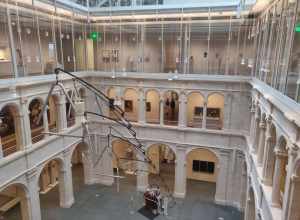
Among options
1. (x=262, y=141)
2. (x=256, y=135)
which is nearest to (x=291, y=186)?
(x=262, y=141)

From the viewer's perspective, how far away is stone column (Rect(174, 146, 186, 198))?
15.9m

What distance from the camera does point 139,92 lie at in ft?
52.2

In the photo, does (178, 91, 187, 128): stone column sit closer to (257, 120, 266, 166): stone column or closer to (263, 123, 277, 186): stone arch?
(257, 120, 266, 166): stone column

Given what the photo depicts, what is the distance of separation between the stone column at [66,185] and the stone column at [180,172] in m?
6.65

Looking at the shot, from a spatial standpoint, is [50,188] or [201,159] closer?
[50,188]

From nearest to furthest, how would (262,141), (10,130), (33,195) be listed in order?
(262,141)
(33,195)
(10,130)

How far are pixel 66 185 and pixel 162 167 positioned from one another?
8117 millimetres

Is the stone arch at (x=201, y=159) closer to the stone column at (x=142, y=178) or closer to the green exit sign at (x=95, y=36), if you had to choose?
the stone column at (x=142, y=178)

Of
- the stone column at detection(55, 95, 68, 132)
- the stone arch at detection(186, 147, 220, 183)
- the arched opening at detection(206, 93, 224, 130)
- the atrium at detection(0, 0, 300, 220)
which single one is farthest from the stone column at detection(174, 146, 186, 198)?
the stone column at detection(55, 95, 68, 132)

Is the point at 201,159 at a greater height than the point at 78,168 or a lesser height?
greater

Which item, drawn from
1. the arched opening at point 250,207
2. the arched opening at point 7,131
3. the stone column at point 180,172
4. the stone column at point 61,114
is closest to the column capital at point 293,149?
the arched opening at point 250,207

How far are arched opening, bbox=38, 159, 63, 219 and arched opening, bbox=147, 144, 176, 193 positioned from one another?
624 cm

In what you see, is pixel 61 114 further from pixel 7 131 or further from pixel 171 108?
pixel 171 108

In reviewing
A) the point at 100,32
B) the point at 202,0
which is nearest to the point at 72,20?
the point at 100,32
